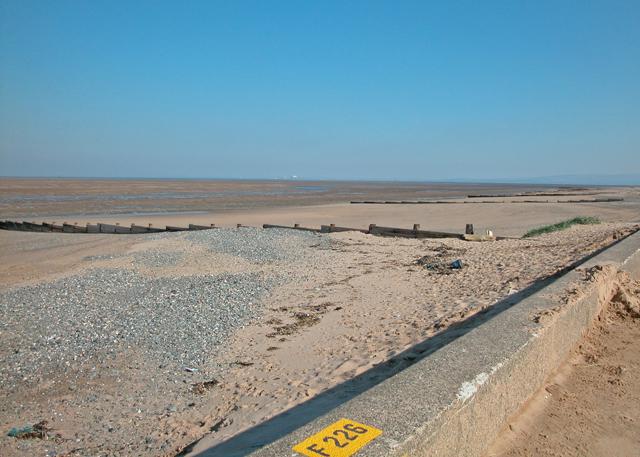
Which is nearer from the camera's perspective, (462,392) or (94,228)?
(462,392)

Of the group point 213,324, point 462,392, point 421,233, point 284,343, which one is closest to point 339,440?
point 462,392

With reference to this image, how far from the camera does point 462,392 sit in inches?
123

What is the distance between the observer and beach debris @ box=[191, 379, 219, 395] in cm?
491

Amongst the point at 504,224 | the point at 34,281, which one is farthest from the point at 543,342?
the point at 504,224

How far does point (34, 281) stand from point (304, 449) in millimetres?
11124

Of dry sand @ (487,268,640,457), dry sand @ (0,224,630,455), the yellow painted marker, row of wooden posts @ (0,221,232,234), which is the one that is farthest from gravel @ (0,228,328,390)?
row of wooden posts @ (0,221,232,234)

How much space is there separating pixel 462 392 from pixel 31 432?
12.3 ft

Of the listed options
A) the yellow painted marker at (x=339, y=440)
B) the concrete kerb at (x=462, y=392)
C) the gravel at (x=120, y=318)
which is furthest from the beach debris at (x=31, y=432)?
the yellow painted marker at (x=339, y=440)

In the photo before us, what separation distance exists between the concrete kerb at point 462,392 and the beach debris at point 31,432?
1758 mm

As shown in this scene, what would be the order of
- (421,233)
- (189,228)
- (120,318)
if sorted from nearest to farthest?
1. (120,318)
2. (421,233)
3. (189,228)

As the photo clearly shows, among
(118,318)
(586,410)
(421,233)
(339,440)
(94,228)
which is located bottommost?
(118,318)

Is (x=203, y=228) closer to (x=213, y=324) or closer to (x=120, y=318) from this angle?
(x=120, y=318)

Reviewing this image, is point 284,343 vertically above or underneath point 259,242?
underneath

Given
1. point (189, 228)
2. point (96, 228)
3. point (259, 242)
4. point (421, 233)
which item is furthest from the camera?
point (96, 228)
